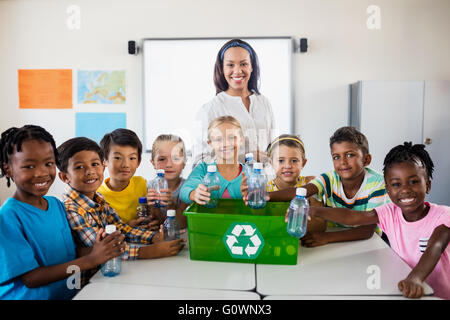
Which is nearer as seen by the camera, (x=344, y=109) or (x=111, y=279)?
(x=111, y=279)

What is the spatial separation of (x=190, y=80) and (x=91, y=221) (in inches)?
92.4

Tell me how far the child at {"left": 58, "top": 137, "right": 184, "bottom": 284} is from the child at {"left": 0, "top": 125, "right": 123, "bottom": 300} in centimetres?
8

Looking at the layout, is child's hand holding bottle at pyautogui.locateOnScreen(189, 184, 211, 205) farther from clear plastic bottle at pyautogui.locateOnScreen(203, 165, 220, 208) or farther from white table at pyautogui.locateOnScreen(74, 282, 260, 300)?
white table at pyautogui.locateOnScreen(74, 282, 260, 300)

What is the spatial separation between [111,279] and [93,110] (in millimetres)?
2823

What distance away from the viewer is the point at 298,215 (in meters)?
1.25

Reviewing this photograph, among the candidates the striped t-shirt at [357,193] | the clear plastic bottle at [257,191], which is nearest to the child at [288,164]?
the striped t-shirt at [357,193]

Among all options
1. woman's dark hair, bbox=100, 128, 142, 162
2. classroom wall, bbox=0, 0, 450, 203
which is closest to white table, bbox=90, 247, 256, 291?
woman's dark hair, bbox=100, 128, 142, 162

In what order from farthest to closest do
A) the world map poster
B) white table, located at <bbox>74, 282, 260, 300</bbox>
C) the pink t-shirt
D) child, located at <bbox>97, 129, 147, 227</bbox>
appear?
1. the world map poster
2. child, located at <bbox>97, 129, 147, 227</bbox>
3. the pink t-shirt
4. white table, located at <bbox>74, 282, 260, 300</bbox>

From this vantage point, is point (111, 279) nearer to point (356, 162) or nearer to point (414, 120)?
point (356, 162)

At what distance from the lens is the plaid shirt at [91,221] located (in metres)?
1.33

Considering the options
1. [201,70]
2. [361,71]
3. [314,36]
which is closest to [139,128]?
[201,70]

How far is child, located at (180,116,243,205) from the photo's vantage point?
1.72 metres

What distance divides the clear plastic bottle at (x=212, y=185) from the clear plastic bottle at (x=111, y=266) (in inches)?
17.6

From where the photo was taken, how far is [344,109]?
3418 millimetres
